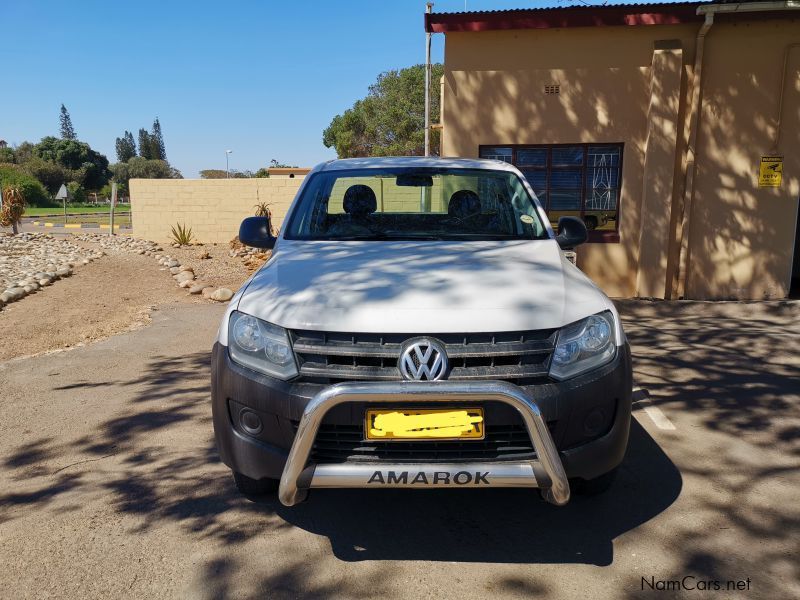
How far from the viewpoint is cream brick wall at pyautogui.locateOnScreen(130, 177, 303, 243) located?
18891 millimetres

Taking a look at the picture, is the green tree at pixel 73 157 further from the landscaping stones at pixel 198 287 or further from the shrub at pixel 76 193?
the landscaping stones at pixel 198 287

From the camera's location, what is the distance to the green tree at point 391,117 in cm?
4847

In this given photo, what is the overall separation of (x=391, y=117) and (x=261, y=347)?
4901 cm

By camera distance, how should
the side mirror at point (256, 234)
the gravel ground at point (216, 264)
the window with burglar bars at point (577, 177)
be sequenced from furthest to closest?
the gravel ground at point (216, 264)
the window with burglar bars at point (577, 177)
the side mirror at point (256, 234)

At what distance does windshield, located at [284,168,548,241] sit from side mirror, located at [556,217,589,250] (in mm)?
125

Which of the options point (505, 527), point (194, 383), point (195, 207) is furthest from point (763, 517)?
point (195, 207)

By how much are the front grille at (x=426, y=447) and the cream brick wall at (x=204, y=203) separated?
16477mm

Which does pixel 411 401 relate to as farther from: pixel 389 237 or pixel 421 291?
pixel 389 237

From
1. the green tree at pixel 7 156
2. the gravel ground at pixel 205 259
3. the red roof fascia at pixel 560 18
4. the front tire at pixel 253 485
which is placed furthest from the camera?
the green tree at pixel 7 156

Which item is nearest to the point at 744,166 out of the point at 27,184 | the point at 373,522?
the point at 373,522

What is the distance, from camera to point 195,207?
63.7 feet

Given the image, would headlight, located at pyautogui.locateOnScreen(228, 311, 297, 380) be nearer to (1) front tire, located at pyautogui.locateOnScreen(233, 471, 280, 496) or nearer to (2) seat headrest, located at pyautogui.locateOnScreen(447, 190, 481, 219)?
(1) front tire, located at pyautogui.locateOnScreen(233, 471, 280, 496)

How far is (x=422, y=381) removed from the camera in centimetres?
250

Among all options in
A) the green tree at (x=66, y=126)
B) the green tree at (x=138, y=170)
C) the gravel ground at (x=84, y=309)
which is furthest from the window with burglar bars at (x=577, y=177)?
the green tree at (x=66, y=126)
